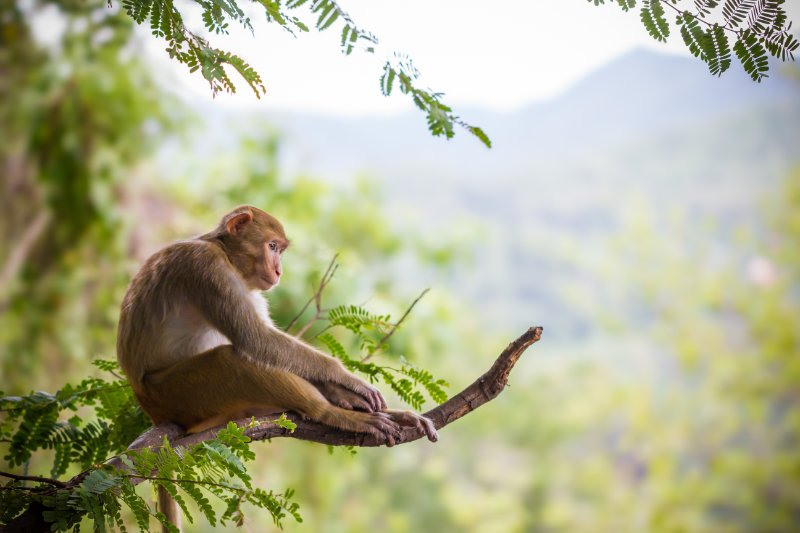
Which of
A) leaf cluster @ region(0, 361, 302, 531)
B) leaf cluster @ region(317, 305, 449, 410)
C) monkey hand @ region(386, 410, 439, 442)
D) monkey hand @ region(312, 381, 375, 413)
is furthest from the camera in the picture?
leaf cluster @ region(317, 305, 449, 410)

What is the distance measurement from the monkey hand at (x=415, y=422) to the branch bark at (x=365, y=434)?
0.6 inches

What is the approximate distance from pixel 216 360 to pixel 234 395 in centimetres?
11

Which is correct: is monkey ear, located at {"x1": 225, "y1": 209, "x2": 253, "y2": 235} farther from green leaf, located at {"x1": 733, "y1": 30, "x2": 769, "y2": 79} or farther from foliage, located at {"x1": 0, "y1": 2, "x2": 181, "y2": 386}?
foliage, located at {"x1": 0, "y1": 2, "x2": 181, "y2": 386}

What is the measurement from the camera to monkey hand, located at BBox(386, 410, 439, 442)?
2139 millimetres

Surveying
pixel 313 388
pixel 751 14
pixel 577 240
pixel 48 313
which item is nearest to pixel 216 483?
pixel 313 388

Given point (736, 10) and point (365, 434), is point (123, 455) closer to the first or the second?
point (365, 434)

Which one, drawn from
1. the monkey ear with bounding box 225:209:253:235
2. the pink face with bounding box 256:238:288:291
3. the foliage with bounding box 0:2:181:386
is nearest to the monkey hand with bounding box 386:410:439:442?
the pink face with bounding box 256:238:288:291

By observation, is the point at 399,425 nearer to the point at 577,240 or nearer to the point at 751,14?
the point at 751,14

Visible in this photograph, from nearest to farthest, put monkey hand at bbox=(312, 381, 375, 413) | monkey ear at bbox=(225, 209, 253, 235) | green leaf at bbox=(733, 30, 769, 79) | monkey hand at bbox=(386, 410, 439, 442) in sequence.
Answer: green leaf at bbox=(733, 30, 769, 79)
monkey hand at bbox=(386, 410, 439, 442)
monkey hand at bbox=(312, 381, 375, 413)
monkey ear at bbox=(225, 209, 253, 235)

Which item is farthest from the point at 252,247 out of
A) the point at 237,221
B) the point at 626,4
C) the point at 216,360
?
the point at 626,4

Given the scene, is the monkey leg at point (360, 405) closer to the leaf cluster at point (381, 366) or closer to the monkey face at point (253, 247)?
the leaf cluster at point (381, 366)

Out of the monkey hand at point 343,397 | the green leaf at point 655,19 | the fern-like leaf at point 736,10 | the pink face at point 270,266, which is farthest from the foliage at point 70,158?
the fern-like leaf at point 736,10

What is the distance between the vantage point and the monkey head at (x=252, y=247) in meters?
2.69

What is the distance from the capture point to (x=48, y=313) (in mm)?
6051
